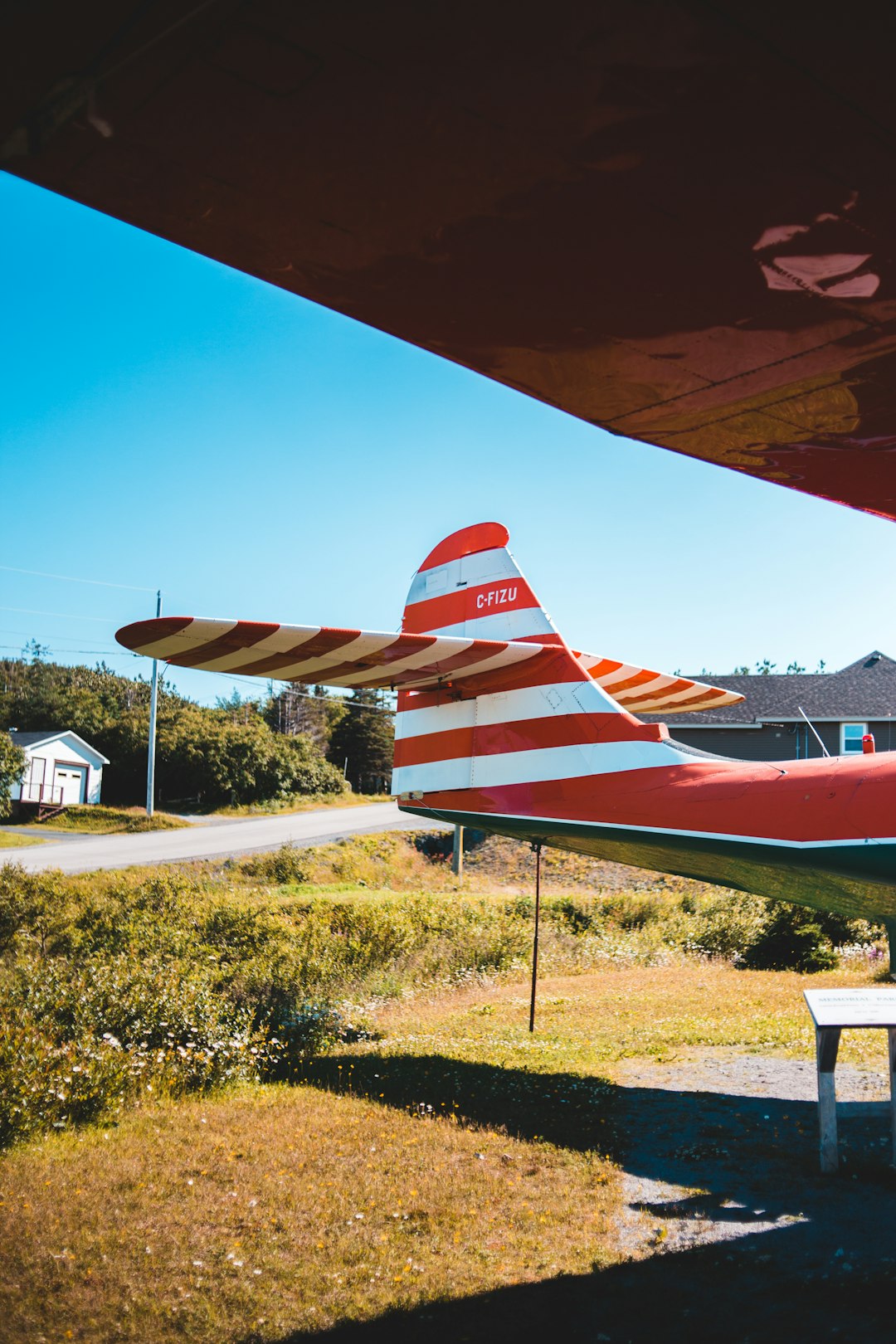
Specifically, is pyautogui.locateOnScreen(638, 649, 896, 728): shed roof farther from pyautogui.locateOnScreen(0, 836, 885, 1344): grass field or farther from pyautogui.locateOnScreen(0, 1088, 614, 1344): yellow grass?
pyautogui.locateOnScreen(0, 1088, 614, 1344): yellow grass

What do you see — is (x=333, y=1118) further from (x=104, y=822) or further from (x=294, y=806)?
(x=294, y=806)

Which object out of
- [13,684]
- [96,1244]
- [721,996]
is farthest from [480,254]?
[13,684]

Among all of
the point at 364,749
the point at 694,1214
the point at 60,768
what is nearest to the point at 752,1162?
the point at 694,1214

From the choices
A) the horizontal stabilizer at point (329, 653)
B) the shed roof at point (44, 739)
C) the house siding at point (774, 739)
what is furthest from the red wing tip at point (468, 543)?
the shed roof at point (44, 739)

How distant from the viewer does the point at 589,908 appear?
66.2 ft

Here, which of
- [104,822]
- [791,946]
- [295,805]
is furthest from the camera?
[295,805]

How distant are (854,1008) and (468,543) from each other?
6.09 meters

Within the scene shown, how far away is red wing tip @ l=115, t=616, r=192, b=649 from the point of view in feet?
20.5

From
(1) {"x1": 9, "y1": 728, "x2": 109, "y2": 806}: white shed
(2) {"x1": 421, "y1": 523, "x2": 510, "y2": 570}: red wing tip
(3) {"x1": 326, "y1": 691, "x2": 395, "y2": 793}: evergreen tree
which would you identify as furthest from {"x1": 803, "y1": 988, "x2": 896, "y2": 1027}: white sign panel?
(3) {"x1": 326, "y1": 691, "x2": 395, "y2": 793}: evergreen tree

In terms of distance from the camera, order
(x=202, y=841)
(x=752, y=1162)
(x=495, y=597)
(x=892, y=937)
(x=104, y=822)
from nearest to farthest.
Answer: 1. (x=752, y=1162)
2. (x=892, y=937)
3. (x=495, y=597)
4. (x=202, y=841)
5. (x=104, y=822)

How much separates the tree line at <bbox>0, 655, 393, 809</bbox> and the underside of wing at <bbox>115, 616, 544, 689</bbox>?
24005mm

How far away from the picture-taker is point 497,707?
953 centimetres

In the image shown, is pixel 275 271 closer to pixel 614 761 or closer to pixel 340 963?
pixel 614 761

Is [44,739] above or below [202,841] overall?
above
